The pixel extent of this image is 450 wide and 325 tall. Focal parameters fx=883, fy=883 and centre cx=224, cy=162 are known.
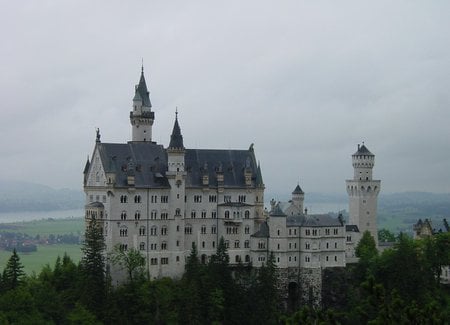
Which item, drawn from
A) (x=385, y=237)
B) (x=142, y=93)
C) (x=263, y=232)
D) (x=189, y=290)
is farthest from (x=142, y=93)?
(x=385, y=237)

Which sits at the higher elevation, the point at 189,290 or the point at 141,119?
the point at 141,119

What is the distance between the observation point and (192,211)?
120125mm

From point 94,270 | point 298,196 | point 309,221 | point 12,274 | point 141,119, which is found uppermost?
point 141,119

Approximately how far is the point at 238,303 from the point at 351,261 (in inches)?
876

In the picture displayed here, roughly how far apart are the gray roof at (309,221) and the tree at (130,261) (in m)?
21.6

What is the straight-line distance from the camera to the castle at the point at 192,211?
114438 millimetres

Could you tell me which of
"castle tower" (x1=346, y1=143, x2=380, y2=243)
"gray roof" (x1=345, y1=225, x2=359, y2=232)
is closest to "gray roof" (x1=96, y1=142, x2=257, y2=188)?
"gray roof" (x1=345, y1=225, x2=359, y2=232)

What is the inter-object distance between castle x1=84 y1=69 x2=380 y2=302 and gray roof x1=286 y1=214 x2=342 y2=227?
15 cm

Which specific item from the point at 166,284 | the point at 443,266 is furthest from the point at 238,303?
the point at 443,266

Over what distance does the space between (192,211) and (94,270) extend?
17.7 m

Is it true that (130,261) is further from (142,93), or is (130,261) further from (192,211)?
(142,93)

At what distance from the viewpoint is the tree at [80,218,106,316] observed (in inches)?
4183

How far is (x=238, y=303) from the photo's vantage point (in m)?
111

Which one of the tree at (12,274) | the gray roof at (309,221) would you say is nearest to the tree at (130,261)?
the tree at (12,274)
